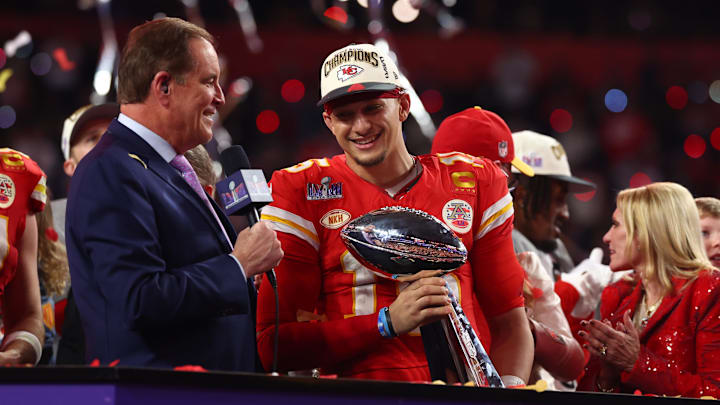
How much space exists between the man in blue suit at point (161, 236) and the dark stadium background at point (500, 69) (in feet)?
20.2

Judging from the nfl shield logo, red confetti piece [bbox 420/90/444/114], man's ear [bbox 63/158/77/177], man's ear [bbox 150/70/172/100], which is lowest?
man's ear [bbox 150/70/172/100]

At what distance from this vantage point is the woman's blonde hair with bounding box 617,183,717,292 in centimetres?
289

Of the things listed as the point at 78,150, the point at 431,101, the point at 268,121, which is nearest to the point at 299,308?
the point at 78,150

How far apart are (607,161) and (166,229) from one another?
832 cm

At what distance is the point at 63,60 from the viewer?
27.2 ft

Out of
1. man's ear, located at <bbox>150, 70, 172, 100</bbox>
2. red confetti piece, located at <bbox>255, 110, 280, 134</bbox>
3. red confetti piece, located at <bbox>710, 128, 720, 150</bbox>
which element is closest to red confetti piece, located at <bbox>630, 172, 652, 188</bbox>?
red confetti piece, located at <bbox>710, 128, 720, 150</bbox>

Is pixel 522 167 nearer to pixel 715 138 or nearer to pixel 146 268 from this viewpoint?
pixel 146 268

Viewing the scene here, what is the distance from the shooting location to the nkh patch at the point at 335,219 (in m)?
2.37

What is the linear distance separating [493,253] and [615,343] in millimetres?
533

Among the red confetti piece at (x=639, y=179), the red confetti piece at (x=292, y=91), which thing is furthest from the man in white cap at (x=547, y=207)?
the red confetti piece at (x=639, y=179)

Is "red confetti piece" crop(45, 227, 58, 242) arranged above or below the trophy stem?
above

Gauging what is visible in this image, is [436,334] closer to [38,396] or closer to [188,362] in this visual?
[188,362]

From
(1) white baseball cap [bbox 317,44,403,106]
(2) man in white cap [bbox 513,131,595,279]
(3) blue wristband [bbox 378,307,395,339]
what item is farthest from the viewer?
(2) man in white cap [bbox 513,131,595,279]

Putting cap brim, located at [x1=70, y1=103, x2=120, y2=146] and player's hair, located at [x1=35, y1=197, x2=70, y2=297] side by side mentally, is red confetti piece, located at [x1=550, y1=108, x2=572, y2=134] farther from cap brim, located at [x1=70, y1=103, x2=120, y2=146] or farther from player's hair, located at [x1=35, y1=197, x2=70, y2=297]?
player's hair, located at [x1=35, y1=197, x2=70, y2=297]
